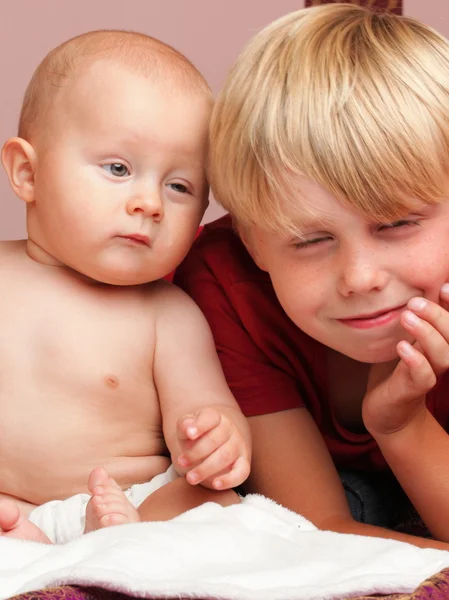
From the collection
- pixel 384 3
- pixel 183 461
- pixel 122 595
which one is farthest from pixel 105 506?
pixel 384 3

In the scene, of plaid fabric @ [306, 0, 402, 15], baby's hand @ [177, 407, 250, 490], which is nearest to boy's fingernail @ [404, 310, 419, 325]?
baby's hand @ [177, 407, 250, 490]

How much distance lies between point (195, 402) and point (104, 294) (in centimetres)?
19

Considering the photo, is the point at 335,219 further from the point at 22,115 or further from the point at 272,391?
the point at 22,115

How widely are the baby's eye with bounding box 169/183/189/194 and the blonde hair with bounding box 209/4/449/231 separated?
0.04 metres

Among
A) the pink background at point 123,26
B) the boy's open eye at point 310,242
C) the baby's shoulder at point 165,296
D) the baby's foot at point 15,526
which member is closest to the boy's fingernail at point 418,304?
the boy's open eye at point 310,242

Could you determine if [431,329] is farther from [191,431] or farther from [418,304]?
[191,431]

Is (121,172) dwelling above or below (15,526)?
above

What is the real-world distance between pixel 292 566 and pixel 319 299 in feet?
1.14

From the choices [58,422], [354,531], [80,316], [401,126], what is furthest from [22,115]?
[354,531]

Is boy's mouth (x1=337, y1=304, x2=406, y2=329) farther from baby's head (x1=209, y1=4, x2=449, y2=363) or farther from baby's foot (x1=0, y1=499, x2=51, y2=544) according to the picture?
baby's foot (x1=0, y1=499, x2=51, y2=544)

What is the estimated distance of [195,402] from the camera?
4.09ft

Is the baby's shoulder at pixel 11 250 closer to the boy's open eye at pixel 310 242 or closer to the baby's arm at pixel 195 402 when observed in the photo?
the baby's arm at pixel 195 402

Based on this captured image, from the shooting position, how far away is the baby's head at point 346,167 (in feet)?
3.67

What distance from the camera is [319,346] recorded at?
1408 mm
